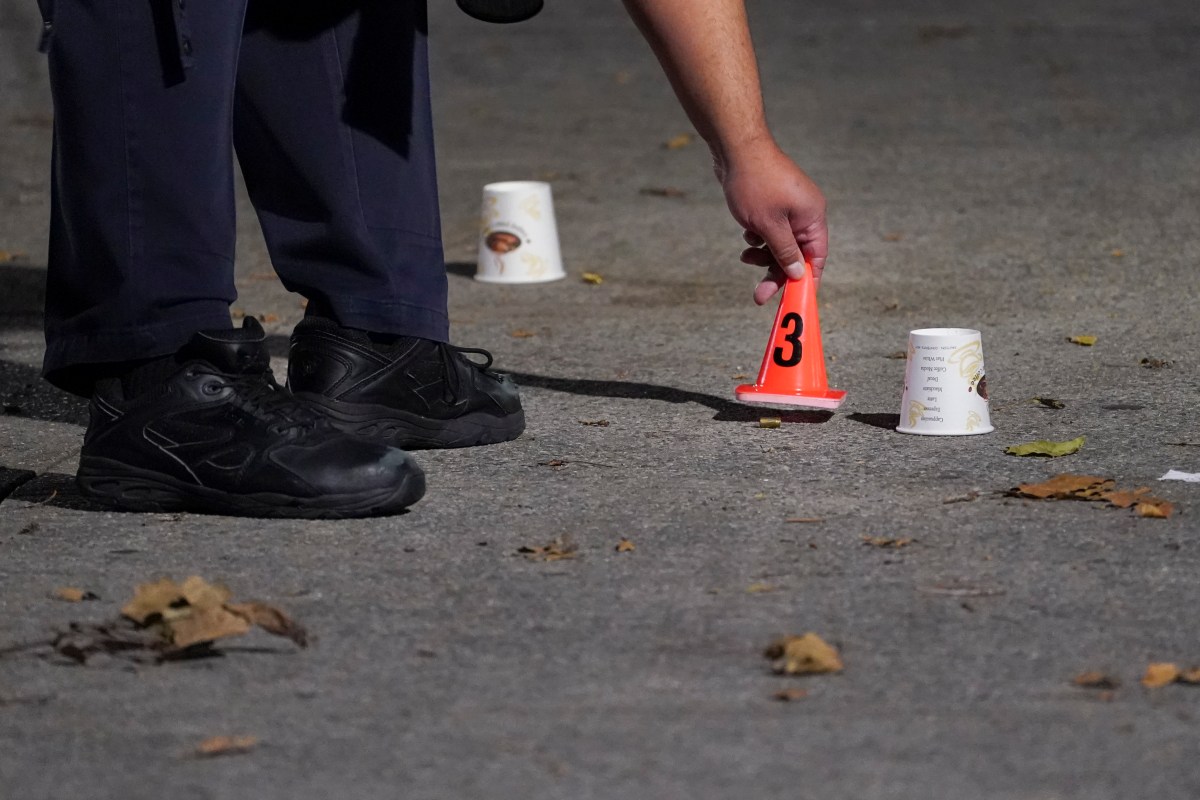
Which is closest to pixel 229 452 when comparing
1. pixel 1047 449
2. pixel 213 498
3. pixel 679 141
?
pixel 213 498

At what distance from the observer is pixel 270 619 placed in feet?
7.50

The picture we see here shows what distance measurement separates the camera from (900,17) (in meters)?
11.5

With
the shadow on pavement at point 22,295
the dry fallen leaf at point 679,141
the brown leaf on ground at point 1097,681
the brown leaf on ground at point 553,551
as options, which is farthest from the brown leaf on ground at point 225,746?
the dry fallen leaf at point 679,141

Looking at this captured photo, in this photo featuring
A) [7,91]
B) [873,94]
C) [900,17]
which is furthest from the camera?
[900,17]

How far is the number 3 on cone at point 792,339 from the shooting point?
11.1 ft

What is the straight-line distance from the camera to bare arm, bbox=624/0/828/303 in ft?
9.88

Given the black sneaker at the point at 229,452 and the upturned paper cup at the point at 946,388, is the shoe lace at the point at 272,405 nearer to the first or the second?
the black sneaker at the point at 229,452

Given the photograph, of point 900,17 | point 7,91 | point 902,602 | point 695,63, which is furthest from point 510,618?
point 900,17

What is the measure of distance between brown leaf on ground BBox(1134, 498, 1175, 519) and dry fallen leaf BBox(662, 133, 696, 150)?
14.9 feet

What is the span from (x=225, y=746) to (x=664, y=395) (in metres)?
1.86

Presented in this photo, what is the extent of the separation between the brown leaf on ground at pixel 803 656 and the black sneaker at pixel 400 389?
120 cm

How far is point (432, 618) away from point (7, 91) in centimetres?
754

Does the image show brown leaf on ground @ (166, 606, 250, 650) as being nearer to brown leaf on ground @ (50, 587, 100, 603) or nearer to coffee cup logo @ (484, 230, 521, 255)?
brown leaf on ground @ (50, 587, 100, 603)

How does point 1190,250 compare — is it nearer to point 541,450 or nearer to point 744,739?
point 541,450
